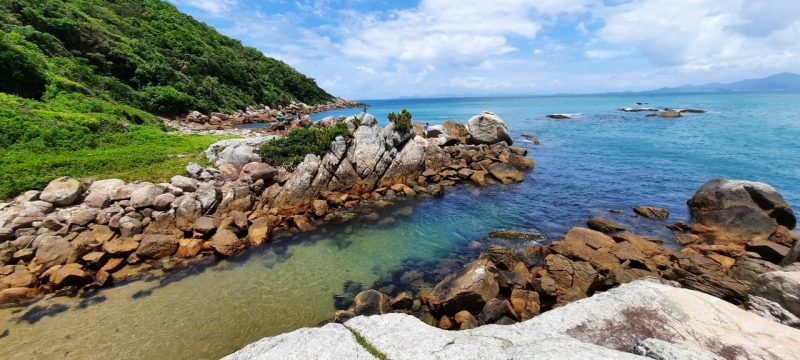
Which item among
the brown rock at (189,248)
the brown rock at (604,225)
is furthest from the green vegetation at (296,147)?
the brown rock at (604,225)

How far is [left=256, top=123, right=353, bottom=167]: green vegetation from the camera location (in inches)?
1064

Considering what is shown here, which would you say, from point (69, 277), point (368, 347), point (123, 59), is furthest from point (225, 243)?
point (123, 59)

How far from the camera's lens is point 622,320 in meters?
8.47

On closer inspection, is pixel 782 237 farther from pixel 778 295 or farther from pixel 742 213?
pixel 778 295

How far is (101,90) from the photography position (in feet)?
142

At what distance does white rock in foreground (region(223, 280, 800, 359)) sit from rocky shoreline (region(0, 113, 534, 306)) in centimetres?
1388

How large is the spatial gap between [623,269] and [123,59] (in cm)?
7027

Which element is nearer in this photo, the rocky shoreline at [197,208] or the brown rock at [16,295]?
the brown rock at [16,295]

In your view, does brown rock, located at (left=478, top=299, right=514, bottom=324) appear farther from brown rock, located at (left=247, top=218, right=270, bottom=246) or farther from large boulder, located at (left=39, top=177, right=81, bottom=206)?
large boulder, located at (left=39, top=177, right=81, bottom=206)

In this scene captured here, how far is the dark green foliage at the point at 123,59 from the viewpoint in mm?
35875

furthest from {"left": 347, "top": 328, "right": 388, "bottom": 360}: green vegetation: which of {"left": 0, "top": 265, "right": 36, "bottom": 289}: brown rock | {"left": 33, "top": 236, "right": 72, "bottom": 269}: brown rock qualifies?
{"left": 33, "top": 236, "right": 72, "bottom": 269}: brown rock

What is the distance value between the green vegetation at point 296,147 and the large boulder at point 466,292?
57.9ft

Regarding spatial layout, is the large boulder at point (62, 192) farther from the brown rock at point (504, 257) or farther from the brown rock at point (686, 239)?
the brown rock at point (686, 239)

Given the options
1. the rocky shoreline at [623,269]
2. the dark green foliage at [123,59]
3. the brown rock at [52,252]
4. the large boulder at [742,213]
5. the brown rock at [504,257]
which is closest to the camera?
the rocky shoreline at [623,269]
